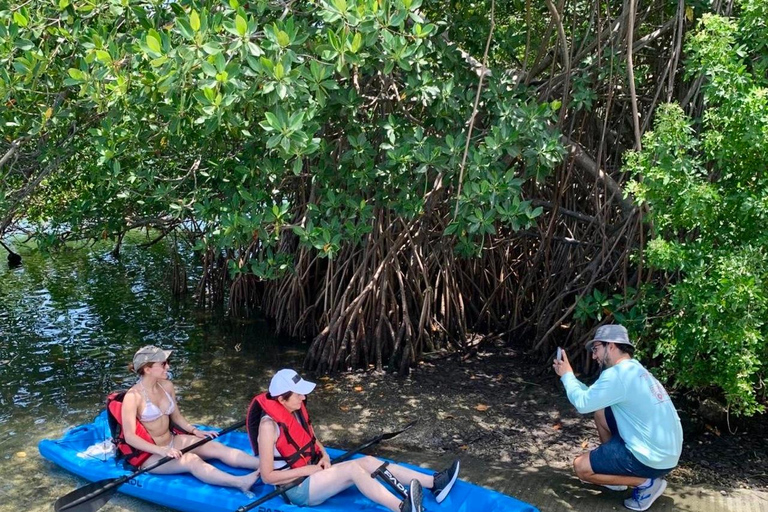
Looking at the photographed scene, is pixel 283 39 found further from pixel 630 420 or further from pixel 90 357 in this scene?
pixel 90 357

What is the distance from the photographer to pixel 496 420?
5.07 metres

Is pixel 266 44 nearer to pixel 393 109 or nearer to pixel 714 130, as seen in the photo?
pixel 393 109

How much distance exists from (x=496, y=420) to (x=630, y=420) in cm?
159

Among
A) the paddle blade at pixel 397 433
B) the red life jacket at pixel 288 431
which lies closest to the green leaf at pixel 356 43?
the red life jacket at pixel 288 431

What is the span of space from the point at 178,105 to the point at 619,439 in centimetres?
266

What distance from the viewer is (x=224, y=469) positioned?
4121mm

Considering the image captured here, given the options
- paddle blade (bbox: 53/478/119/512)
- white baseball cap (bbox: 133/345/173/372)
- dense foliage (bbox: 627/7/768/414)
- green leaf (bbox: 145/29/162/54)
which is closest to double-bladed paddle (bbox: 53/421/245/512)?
paddle blade (bbox: 53/478/119/512)

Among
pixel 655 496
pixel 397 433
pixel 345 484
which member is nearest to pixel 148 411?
pixel 345 484

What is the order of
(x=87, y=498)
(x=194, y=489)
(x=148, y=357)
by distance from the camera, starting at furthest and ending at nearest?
1. (x=148, y=357)
2. (x=194, y=489)
3. (x=87, y=498)

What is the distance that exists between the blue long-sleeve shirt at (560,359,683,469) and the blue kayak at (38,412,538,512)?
0.56 m

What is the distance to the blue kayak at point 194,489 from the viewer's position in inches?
140

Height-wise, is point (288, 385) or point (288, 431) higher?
point (288, 385)

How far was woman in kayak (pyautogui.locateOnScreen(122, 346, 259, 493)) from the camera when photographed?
13.2ft

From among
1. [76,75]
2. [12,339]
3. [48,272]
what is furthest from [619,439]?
[48,272]
